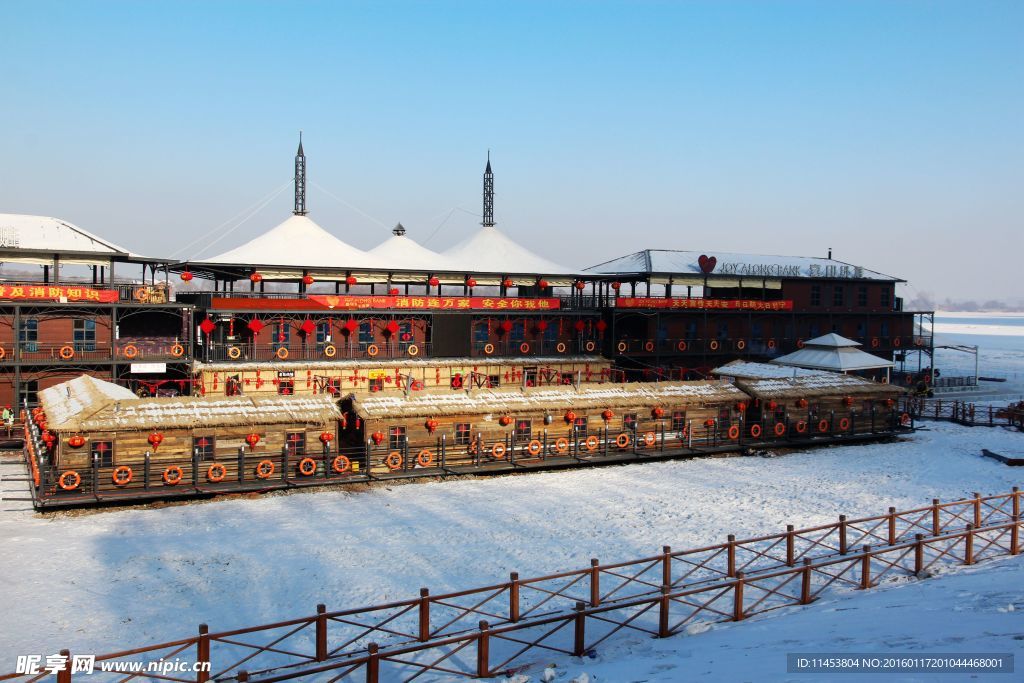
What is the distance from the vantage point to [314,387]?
38375 mm

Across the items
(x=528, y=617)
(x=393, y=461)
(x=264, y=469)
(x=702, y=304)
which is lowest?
(x=528, y=617)

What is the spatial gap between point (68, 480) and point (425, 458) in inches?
456

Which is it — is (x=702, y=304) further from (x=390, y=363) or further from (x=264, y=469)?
(x=264, y=469)

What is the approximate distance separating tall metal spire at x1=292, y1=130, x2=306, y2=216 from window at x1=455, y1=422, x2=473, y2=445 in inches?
961

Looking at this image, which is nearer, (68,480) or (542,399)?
(68,480)

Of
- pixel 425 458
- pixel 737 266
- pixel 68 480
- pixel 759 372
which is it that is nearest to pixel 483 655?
pixel 425 458

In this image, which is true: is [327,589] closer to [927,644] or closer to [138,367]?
[927,644]

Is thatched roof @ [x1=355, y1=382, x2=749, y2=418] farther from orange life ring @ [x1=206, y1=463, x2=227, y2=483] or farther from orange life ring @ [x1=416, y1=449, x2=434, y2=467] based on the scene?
orange life ring @ [x1=206, y1=463, x2=227, y2=483]

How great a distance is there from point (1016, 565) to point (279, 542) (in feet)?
61.1

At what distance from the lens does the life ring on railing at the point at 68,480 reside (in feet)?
74.4

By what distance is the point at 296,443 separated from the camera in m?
26.5

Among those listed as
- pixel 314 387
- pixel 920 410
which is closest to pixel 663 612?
pixel 314 387

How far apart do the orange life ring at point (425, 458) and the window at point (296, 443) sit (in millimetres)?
4193

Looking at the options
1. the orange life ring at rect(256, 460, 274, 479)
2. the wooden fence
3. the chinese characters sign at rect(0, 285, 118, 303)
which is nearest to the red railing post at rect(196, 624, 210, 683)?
the wooden fence
